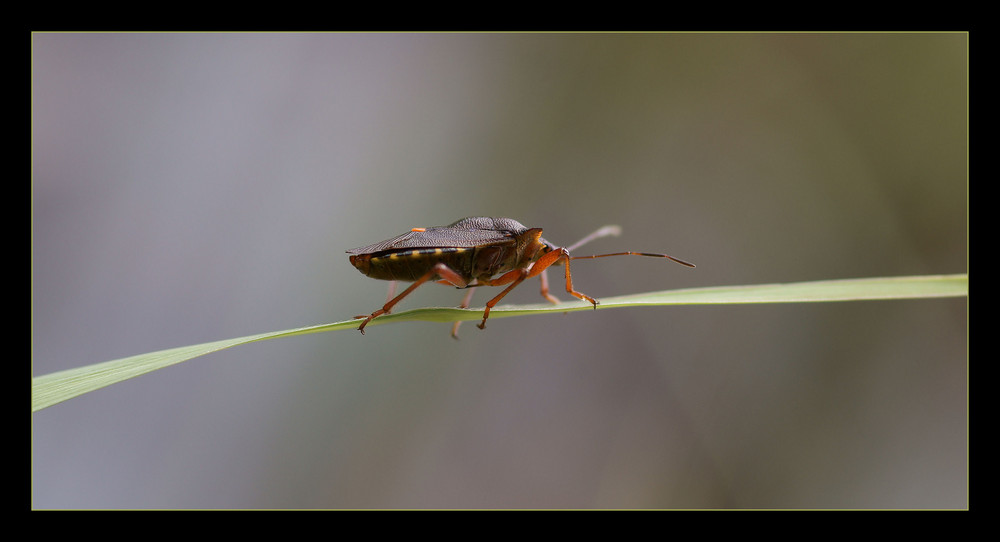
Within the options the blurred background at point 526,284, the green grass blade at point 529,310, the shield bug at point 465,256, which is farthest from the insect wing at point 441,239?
the blurred background at point 526,284

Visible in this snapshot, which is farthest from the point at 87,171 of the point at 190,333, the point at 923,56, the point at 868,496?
the point at 923,56

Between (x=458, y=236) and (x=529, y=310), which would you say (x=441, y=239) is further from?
(x=529, y=310)

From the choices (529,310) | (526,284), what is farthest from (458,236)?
(526,284)

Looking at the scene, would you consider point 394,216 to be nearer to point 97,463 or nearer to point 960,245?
point 97,463

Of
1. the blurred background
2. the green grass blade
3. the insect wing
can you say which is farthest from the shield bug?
the blurred background

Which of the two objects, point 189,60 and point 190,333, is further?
point 189,60

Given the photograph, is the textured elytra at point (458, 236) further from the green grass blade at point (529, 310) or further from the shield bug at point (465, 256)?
the green grass blade at point (529, 310)
